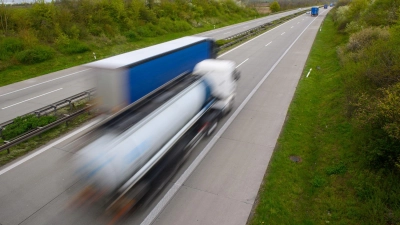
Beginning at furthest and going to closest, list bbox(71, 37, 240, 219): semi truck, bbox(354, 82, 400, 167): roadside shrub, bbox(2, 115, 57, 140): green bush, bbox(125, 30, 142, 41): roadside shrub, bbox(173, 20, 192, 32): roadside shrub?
bbox(173, 20, 192, 32): roadside shrub → bbox(125, 30, 142, 41): roadside shrub → bbox(2, 115, 57, 140): green bush → bbox(354, 82, 400, 167): roadside shrub → bbox(71, 37, 240, 219): semi truck

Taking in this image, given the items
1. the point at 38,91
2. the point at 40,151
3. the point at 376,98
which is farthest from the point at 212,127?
the point at 38,91

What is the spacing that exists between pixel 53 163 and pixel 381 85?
1143 cm

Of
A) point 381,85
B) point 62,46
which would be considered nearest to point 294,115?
point 381,85

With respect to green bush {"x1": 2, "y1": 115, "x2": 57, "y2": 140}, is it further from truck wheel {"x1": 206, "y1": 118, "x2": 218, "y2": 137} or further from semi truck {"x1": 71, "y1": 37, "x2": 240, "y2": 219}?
truck wheel {"x1": 206, "y1": 118, "x2": 218, "y2": 137}

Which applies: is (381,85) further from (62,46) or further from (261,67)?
(62,46)

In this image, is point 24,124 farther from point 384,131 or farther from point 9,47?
point 9,47

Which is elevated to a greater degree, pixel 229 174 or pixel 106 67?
pixel 106 67

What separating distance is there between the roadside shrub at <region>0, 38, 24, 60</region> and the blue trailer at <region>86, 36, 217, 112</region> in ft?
47.8

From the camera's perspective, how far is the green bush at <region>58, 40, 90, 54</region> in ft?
73.8

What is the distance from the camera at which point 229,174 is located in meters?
8.02

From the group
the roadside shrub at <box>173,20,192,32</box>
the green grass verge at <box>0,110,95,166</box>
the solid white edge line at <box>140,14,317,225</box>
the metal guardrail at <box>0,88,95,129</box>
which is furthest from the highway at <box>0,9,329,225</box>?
the roadside shrub at <box>173,20,192,32</box>

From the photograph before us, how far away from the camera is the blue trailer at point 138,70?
7867mm

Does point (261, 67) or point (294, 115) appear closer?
point (294, 115)

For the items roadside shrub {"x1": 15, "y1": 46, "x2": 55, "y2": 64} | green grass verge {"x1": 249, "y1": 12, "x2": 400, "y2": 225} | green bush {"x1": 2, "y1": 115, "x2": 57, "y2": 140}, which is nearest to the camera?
green grass verge {"x1": 249, "y1": 12, "x2": 400, "y2": 225}
